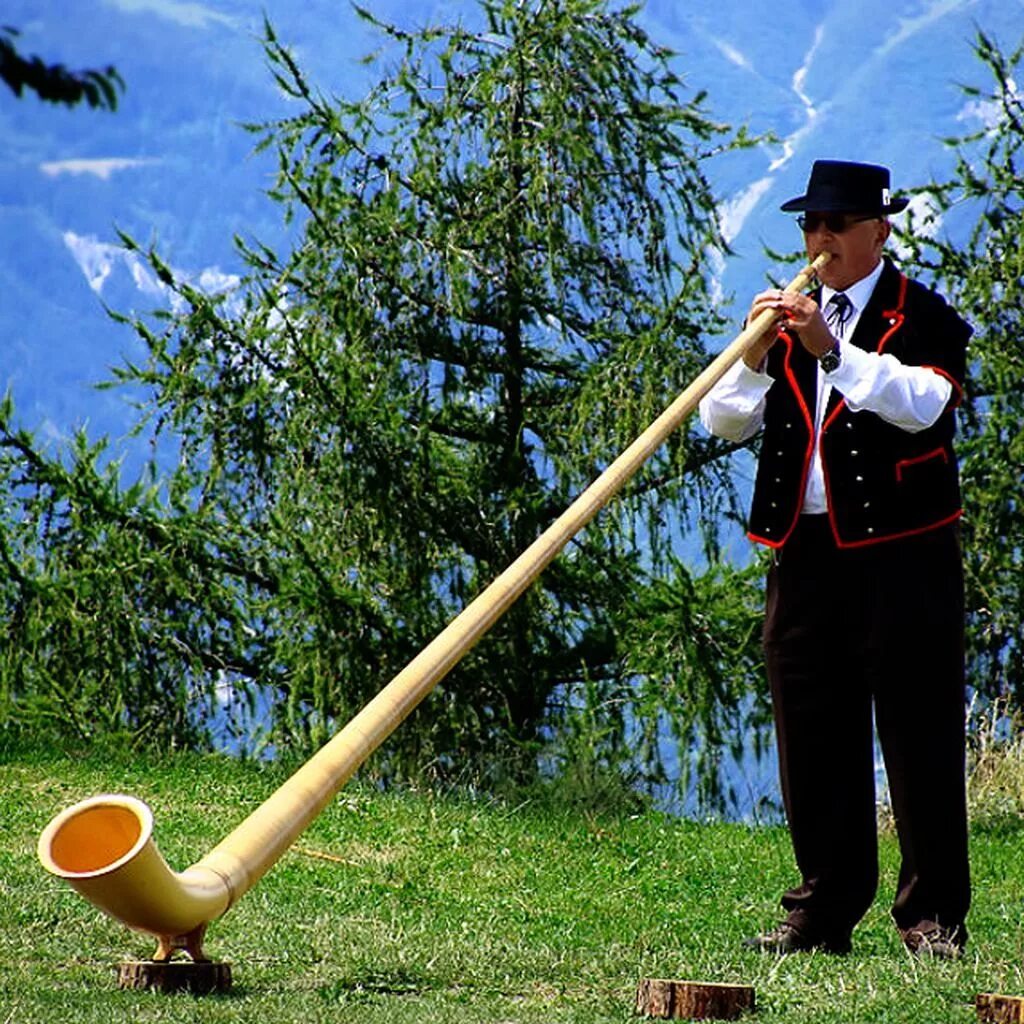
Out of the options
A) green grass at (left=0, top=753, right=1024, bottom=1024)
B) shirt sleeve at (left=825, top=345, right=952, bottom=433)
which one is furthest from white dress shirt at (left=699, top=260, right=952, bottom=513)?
green grass at (left=0, top=753, right=1024, bottom=1024)

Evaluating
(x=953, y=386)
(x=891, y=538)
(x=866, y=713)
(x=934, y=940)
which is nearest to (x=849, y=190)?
(x=953, y=386)

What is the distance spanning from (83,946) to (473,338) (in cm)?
495

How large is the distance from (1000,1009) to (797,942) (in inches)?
35.9

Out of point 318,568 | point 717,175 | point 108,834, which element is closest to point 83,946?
point 108,834

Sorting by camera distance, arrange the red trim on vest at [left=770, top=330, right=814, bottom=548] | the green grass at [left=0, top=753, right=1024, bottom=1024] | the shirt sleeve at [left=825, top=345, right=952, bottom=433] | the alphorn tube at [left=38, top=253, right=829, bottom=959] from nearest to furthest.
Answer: the alphorn tube at [left=38, top=253, right=829, bottom=959]
the green grass at [left=0, top=753, right=1024, bottom=1024]
the shirt sleeve at [left=825, top=345, right=952, bottom=433]
the red trim on vest at [left=770, top=330, right=814, bottom=548]

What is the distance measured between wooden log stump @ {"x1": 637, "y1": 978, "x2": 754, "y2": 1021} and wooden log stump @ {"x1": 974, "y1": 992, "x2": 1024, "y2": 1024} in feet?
1.30

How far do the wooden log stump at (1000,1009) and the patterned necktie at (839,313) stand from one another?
1.46 metres

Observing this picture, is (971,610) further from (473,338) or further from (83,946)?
(83,946)

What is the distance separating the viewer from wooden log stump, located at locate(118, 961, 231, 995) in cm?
304

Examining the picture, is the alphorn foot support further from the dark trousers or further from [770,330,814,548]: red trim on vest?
[770,330,814,548]: red trim on vest

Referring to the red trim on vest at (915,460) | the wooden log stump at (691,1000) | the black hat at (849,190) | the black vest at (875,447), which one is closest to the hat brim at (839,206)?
the black hat at (849,190)

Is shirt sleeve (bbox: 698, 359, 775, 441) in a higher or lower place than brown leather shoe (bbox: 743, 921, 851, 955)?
higher

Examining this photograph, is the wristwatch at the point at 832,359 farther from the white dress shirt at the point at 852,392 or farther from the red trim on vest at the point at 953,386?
the red trim on vest at the point at 953,386

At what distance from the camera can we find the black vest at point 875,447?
364 cm
